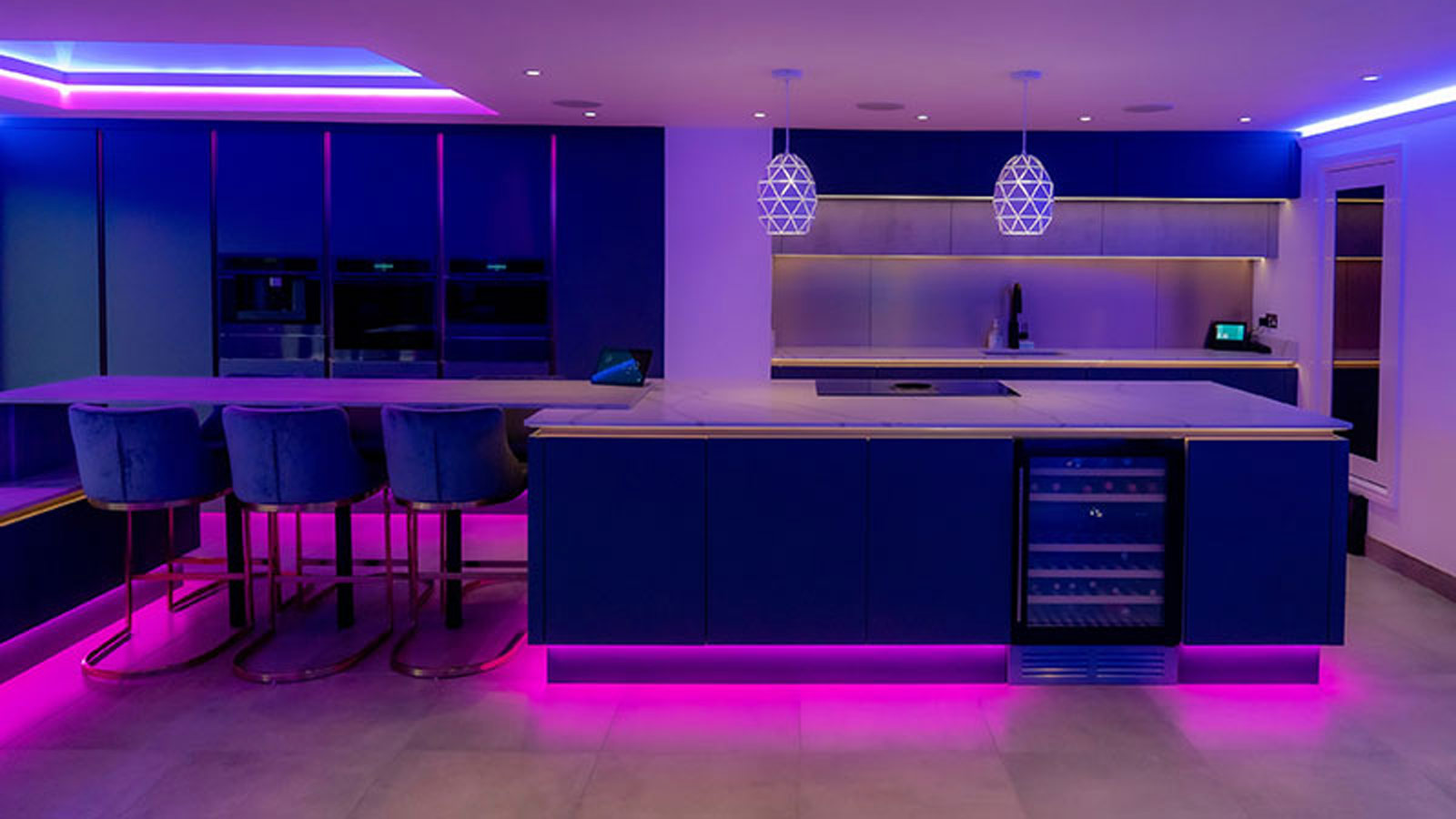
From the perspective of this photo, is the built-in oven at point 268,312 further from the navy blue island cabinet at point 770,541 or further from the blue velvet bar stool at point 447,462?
the navy blue island cabinet at point 770,541

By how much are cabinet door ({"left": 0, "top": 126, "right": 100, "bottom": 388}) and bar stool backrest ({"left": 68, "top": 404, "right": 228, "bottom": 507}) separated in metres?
3.06

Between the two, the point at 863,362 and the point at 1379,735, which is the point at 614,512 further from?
the point at 863,362

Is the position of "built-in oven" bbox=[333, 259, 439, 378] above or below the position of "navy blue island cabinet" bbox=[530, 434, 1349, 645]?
above

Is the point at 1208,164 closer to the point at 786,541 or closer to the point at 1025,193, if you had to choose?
the point at 1025,193

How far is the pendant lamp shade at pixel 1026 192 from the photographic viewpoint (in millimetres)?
4777

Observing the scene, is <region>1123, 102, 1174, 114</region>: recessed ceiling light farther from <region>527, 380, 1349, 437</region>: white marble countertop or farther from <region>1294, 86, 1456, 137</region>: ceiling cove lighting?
<region>527, 380, 1349, 437</region>: white marble countertop

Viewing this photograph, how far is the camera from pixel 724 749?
3.52 m

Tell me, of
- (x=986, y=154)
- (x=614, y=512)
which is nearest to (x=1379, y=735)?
(x=614, y=512)

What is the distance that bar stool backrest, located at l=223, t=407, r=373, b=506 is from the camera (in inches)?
160

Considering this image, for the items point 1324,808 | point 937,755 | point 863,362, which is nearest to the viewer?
point 1324,808

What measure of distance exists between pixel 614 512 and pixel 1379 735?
8.37ft

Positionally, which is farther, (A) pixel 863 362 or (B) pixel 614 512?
(A) pixel 863 362

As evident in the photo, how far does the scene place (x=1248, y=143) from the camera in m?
6.97

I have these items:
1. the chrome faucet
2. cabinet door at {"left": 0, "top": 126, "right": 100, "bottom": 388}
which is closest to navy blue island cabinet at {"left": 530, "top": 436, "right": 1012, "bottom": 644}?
the chrome faucet
